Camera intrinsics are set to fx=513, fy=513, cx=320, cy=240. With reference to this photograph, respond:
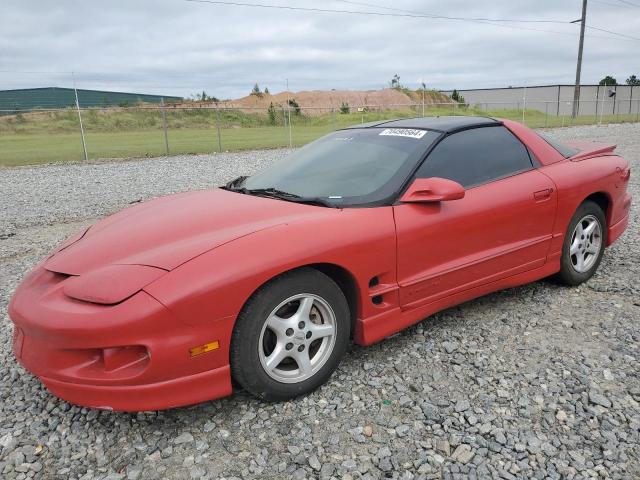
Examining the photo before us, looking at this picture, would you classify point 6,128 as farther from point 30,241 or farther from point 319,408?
point 319,408

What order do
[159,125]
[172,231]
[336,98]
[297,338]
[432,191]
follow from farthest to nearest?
[336,98] → [159,125] → [432,191] → [172,231] → [297,338]

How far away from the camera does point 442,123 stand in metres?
Answer: 3.47

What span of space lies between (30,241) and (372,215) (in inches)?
193

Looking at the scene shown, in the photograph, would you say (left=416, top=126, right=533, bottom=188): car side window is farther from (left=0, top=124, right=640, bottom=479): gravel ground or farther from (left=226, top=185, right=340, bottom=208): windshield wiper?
(left=0, top=124, right=640, bottom=479): gravel ground

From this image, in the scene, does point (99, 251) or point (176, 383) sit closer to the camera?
point (176, 383)

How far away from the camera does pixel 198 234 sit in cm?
254

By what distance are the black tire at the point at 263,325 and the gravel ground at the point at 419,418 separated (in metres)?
0.11

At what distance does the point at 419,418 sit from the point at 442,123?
77.9 inches

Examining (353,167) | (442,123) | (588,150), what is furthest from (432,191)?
(588,150)

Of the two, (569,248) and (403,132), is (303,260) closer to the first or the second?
(403,132)

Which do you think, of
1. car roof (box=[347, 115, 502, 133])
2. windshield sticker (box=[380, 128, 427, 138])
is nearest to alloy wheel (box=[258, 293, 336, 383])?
windshield sticker (box=[380, 128, 427, 138])

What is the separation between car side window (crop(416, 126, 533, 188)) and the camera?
3.14 meters

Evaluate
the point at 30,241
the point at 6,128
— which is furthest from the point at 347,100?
the point at 30,241

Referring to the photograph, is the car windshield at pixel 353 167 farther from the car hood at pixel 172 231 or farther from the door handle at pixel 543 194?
the door handle at pixel 543 194
